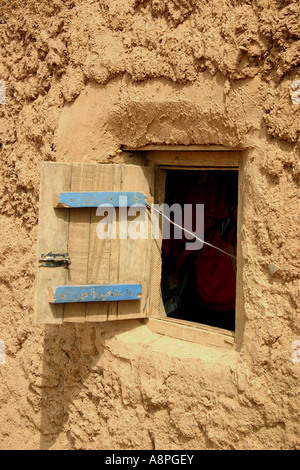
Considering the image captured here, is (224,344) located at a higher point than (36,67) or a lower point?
lower

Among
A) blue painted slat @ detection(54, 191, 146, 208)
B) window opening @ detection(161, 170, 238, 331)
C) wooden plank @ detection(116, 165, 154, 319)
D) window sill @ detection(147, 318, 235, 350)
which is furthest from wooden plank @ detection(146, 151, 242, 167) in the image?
window sill @ detection(147, 318, 235, 350)

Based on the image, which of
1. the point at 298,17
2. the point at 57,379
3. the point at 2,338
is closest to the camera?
the point at 298,17

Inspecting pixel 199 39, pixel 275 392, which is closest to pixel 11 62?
pixel 199 39

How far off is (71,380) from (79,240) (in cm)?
114

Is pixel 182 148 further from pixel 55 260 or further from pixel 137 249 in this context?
pixel 55 260

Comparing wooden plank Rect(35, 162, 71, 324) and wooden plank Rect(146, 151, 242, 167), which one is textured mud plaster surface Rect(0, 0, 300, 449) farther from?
wooden plank Rect(35, 162, 71, 324)

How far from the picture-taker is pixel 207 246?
4250 mm

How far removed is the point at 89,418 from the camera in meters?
3.40

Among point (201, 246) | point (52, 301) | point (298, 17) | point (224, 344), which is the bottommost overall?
point (224, 344)

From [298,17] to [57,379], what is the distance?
2721 millimetres

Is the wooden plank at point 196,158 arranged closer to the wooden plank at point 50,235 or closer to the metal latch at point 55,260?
the wooden plank at point 50,235

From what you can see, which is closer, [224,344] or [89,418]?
[224,344]

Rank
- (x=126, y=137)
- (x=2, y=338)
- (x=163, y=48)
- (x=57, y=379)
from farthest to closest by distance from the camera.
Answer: (x=2, y=338), (x=57, y=379), (x=126, y=137), (x=163, y=48)

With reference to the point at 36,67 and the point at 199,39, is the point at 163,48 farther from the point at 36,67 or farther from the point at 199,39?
the point at 36,67
